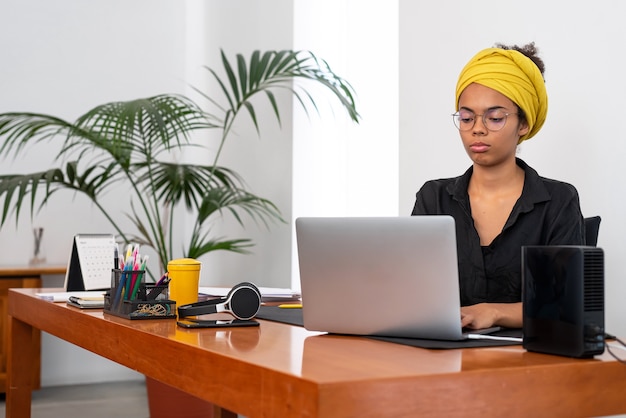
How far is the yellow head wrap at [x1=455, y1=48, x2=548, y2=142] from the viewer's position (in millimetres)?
2002

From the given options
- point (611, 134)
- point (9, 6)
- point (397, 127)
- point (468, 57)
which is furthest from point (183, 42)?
point (611, 134)

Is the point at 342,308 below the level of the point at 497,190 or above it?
below

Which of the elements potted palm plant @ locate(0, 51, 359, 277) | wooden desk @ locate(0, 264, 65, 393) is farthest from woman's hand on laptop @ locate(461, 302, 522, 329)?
wooden desk @ locate(0, 264, 65, 393)

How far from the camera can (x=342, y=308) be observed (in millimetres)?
1507

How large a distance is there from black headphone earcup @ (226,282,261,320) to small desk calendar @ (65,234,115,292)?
113 cm

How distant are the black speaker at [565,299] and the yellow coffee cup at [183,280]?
0.89 metres

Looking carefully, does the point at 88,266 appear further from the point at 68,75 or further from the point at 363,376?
the point at 68,75

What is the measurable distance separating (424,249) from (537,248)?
192mm

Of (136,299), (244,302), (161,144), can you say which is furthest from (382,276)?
(161,144)

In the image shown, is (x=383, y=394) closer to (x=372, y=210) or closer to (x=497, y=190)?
(x=497, y=190)

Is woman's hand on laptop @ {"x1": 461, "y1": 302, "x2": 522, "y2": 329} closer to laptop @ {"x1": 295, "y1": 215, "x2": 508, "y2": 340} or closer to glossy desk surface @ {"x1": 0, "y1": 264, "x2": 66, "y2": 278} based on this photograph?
laptop @ {"x1": 295, "y1": 215, "x2": 508, "y2": 340}

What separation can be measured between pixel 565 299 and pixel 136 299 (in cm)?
98

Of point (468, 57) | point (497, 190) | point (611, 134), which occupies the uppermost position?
point (468, 57)

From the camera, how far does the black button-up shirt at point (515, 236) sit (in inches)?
78.7
